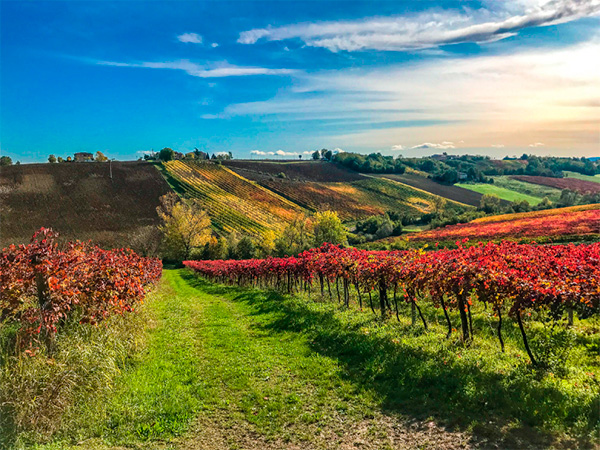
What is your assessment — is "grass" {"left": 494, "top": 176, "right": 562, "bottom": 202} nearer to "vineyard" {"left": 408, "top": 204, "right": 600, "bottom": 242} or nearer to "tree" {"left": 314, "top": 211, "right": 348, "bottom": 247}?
"vineyard" {"left": 408, "top": 204, "right": 600, "bottom": 242}

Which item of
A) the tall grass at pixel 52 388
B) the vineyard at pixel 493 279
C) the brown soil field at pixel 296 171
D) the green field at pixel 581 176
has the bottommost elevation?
the tall grass at pixel 52 388

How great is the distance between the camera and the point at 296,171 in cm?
13938

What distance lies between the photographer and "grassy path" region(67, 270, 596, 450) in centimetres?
636

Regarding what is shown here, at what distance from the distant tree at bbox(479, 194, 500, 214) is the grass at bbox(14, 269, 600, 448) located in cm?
9172

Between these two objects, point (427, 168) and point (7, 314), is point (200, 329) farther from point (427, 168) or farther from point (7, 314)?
point (427, 168)

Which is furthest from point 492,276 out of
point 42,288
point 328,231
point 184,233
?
point 184,233

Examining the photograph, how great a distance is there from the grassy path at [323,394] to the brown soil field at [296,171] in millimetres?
111277

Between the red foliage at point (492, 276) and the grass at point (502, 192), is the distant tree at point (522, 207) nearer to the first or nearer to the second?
the grass at point (502, 192)

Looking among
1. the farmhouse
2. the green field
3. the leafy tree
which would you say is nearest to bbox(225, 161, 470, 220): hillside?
the leafy tree

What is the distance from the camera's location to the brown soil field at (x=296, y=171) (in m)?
128

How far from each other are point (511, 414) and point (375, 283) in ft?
25.4

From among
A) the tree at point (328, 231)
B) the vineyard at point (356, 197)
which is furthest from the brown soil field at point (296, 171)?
the tree at point (328, 231)

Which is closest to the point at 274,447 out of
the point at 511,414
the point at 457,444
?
the point at 457,444

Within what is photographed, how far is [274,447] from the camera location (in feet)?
20.6
